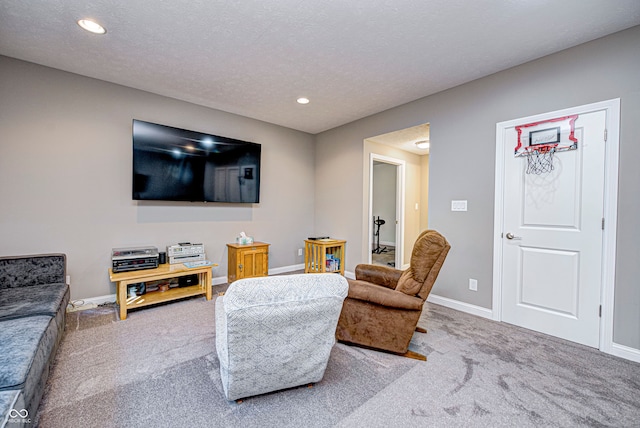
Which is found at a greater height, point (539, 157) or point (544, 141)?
point (544, 141)

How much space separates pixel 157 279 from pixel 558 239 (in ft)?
13.5

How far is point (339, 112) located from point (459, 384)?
11.6 feet

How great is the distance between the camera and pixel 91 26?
85.6 inches

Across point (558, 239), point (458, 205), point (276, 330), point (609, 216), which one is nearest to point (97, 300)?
point (276, 330)

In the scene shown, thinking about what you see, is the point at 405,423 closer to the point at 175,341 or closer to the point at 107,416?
the point at 107,416

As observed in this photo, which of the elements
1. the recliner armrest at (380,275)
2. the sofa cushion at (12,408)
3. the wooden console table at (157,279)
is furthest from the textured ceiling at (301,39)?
the sofa cushion at (12,408)

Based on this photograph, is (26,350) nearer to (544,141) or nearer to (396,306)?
(396,306)

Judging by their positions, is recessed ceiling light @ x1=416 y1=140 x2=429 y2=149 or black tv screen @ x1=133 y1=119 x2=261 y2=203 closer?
black tv screen @ x1=133 y1=119 x2=261 y2=203

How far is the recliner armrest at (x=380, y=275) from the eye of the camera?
264 centimetres

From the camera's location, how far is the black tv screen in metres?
3.26

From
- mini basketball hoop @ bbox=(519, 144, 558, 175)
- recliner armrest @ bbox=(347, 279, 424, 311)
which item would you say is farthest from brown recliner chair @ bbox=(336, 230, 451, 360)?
mini basketball hoop @ bbox=(519, 144, 558, 175)

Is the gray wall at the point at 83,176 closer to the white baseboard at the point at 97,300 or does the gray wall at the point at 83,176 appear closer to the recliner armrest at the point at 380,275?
the white baseboard at the point at 97,300

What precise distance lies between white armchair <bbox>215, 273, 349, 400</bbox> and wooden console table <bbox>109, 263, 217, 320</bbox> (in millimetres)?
1733

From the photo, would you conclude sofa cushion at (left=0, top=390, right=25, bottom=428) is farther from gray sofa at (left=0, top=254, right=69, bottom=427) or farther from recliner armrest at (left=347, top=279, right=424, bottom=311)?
recliner armrest at (left=347, top=279, right=424, bottom=311)
